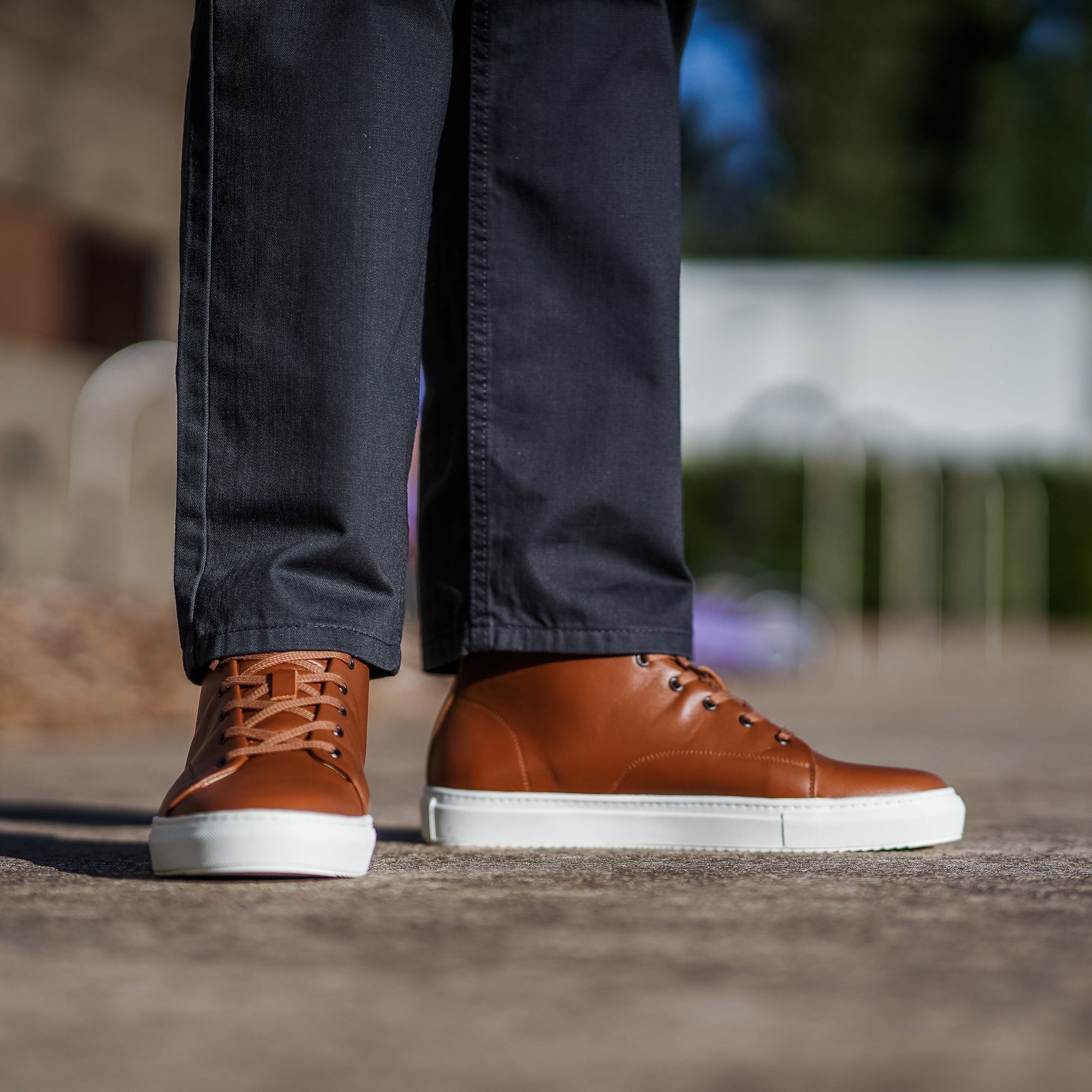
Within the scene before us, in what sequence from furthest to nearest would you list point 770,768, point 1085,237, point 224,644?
point 1085,237 → point 770,768 → point 224,644

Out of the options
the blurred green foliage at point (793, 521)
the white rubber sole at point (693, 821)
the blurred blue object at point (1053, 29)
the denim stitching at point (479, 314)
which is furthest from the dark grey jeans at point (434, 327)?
the blurred blue object at point (1053, 29)

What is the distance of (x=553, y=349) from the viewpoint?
99 centimetres

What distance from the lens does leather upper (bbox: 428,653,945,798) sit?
97 centimetres

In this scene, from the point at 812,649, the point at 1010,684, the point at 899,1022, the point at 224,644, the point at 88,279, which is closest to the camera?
the point at 899,1022

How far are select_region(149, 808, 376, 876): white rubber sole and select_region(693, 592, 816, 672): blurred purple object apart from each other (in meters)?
3.76

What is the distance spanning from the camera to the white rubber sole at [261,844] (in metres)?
0.74

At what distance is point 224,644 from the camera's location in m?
0.85

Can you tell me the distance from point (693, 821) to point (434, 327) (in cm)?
40

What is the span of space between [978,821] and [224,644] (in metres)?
0.64

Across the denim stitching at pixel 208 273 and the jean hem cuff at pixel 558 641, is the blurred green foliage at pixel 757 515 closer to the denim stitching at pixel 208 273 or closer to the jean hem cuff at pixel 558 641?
the jean hem cuff at pixel 558 641

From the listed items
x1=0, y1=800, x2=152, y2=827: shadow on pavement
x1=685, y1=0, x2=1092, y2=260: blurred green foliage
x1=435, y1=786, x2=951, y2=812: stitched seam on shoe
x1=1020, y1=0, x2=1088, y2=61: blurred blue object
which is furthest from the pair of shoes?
x1=1020, y1=0, x2=1088, y2=61: blurred blue object

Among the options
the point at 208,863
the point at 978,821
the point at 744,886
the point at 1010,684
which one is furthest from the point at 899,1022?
the point at 1010,684

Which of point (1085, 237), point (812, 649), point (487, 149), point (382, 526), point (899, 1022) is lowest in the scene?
point (812, 649)

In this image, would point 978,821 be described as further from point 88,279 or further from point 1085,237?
point 1085,237
